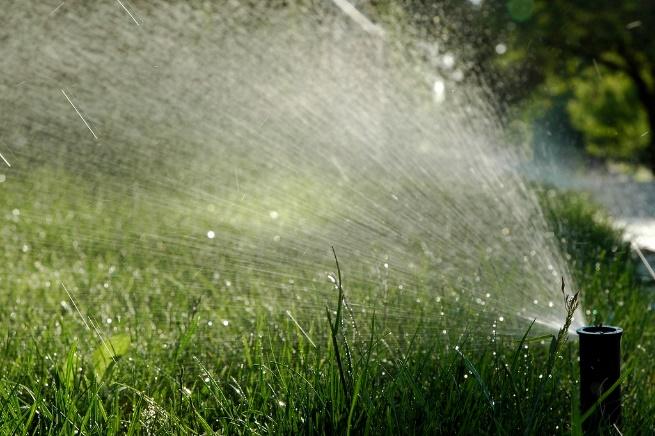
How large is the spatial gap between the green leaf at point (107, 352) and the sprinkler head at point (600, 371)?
3.41 feet

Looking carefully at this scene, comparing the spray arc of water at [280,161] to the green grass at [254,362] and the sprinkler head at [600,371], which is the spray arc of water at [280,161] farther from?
the sprinkler head at [600,371]

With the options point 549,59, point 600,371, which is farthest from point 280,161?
point 549,59

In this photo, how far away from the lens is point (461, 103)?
287 inches

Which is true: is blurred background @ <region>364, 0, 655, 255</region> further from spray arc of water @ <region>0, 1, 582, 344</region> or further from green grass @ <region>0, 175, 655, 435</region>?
green grass @ <region>0, 175, 655, 435</region>

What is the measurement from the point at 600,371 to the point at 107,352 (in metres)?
1.13

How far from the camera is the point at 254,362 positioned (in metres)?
1.83

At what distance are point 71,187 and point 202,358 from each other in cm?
448

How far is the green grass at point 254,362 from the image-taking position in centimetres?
143

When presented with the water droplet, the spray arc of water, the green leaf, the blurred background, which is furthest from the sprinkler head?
the water droplet

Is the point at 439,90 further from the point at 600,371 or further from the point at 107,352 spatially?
the point at 600,371

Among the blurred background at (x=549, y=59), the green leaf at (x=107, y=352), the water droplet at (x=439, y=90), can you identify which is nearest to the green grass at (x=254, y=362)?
the green leaf at (x=107, y=352)

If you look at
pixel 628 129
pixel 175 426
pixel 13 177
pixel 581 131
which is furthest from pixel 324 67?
pixel 581 131

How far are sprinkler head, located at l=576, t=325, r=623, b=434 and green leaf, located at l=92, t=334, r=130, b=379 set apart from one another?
1.04 metres

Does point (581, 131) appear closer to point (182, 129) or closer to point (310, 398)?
point (182, 129)
